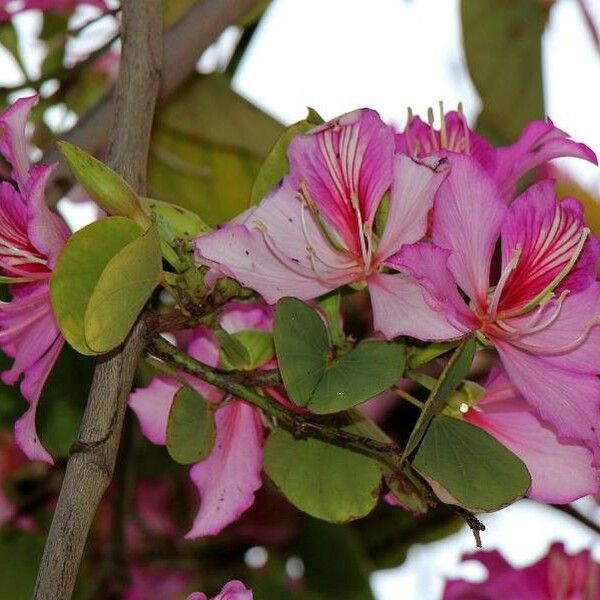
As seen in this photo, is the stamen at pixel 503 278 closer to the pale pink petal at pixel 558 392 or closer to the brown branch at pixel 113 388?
the pale pink petal at pixel 558 392

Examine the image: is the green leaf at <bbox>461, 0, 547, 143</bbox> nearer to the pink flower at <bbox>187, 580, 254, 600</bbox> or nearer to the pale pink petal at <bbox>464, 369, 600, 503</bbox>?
the pale pink petal at <bbox>464, 369, 600, 503</bbox>

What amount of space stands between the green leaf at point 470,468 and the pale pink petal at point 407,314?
4 centimetres

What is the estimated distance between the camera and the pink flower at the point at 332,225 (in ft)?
1.46

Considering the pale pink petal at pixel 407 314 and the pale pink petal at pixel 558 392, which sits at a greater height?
the pale pink petal at pixel 407 314

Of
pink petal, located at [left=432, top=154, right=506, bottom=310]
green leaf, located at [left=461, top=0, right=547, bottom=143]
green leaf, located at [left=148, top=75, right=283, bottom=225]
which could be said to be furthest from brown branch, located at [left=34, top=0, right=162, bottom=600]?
green leaf, located at [left=461, top=0, right=547, bottom=143]

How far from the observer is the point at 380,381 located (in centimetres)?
42

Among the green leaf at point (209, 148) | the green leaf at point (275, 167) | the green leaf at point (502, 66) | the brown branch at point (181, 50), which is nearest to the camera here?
the green leaf at point (275, 167)

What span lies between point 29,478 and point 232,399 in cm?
46

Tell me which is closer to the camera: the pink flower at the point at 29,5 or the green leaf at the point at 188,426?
the green leaf at the point at 188,426

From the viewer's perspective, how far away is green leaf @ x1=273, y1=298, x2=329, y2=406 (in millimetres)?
424

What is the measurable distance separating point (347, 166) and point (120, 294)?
0.33ft

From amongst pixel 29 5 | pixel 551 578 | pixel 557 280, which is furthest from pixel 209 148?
pixel 557 280

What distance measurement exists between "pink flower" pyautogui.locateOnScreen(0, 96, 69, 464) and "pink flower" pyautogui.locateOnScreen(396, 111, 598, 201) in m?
0.14

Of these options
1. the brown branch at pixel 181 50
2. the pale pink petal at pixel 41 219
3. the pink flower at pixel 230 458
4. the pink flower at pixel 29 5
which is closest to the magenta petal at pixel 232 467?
the pink flower at pixel 230 458
